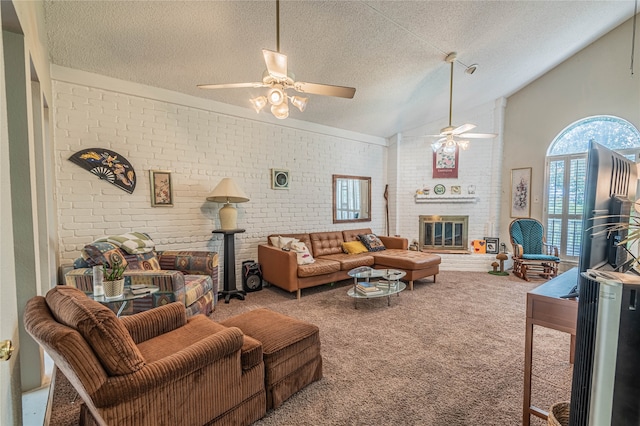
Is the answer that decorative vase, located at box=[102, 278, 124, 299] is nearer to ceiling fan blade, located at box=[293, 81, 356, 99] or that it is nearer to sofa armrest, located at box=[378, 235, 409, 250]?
ceiling fan blade, located at box=[293, 81, 356, 99]

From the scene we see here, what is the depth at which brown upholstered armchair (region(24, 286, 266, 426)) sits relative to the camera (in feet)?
3.53

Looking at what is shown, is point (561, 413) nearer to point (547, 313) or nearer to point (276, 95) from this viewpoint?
point (547, 313)

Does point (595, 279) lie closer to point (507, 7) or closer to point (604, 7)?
point (507, 7)

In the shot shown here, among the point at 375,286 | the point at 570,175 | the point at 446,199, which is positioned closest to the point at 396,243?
the point at 446,199

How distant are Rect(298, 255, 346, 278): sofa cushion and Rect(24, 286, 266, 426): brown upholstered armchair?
205 centimetres

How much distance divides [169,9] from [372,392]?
134 inches

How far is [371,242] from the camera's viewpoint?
5.04 m

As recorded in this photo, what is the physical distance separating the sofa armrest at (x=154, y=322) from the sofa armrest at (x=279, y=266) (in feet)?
6.11

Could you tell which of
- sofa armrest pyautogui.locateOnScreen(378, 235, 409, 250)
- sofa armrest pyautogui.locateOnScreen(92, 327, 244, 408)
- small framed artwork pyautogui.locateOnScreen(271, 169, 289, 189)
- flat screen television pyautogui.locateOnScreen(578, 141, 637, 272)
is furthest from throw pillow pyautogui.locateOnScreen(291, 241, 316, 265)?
flat screen television pyautogui.locateOnScreen(578, 141, 637, 272)

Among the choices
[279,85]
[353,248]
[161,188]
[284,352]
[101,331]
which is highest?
[279,85]

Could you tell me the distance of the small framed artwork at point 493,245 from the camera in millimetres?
5406

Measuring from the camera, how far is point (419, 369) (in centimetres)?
214

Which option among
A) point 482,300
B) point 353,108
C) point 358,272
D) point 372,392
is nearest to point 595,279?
point 372,392

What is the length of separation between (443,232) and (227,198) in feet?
14.2
